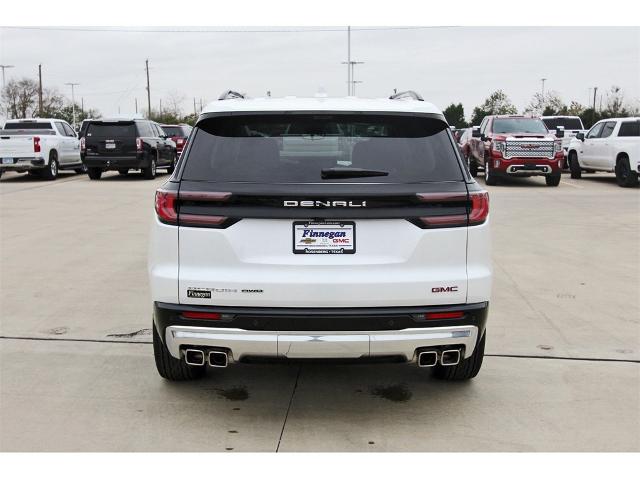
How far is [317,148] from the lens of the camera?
406cm

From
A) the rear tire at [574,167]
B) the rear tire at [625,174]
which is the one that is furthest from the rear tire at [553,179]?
the rear tire at [574,167]

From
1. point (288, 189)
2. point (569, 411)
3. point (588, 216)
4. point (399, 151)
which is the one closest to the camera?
point (288, 189)

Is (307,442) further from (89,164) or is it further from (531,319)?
(89,164)

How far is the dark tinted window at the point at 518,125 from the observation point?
20812 mm

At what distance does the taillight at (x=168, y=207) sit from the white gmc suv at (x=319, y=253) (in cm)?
1

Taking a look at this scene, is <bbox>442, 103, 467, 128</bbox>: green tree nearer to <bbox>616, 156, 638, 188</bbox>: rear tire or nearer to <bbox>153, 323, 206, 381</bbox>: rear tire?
<bbox>616, 156, 638, 188</bbox>: rear tire

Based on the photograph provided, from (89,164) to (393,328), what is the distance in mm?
20192

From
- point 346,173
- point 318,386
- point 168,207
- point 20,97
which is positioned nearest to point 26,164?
point 318,386

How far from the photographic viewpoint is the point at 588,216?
13727 millimetres

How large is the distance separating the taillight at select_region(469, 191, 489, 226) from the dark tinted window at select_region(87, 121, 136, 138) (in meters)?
19.7

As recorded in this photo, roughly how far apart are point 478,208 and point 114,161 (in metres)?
19.8

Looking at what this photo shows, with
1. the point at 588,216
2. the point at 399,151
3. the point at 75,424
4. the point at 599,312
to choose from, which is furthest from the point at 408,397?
the point at 588,216

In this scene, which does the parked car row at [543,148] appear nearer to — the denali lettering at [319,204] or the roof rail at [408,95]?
the roof rail at [408,95]

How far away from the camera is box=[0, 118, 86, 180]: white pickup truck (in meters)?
21.4
